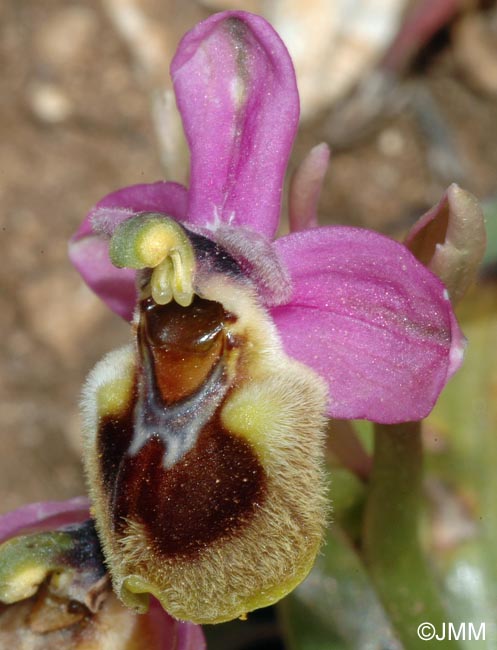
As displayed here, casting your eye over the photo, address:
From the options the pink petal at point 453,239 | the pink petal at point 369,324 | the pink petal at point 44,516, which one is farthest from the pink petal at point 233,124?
the pink petal at point 44,516

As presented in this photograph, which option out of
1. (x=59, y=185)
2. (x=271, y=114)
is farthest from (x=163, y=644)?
(x=59, y=185)

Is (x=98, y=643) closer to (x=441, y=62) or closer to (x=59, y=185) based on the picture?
(x=59, y=185)

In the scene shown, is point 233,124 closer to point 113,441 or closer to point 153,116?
point 113,441

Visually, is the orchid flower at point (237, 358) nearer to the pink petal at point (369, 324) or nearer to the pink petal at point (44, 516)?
the pink petal at point (369, 324)
